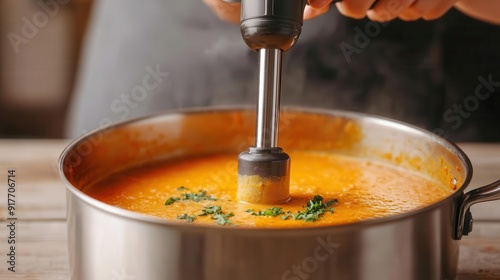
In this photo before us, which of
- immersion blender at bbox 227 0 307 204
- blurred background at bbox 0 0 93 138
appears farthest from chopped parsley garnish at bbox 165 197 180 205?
blurred background at bbox 0 0 93 138

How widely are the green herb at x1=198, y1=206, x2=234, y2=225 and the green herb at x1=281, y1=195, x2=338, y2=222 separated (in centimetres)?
9

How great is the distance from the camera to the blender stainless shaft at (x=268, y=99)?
3.40 ft

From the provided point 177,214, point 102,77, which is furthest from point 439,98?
point 177,214

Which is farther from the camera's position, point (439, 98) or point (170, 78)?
point (439, 98)

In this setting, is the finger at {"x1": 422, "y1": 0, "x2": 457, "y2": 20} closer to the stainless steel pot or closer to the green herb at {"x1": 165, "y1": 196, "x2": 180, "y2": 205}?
the stainless steel pot

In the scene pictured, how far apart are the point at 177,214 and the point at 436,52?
116 cm

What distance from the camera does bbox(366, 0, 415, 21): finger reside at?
126cm

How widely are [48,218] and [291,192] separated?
0.51 meters

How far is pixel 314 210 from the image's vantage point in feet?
3.62

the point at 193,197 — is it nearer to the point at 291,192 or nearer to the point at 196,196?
the point at 196,196

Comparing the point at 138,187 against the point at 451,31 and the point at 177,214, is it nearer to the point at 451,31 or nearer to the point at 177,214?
the point at 177,214

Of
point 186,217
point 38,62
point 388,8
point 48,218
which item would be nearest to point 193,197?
point 186,217

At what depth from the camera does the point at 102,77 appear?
191 centimetres

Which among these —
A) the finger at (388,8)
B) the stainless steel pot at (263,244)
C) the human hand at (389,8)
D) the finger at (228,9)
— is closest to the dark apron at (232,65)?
the finger at (228,9)
